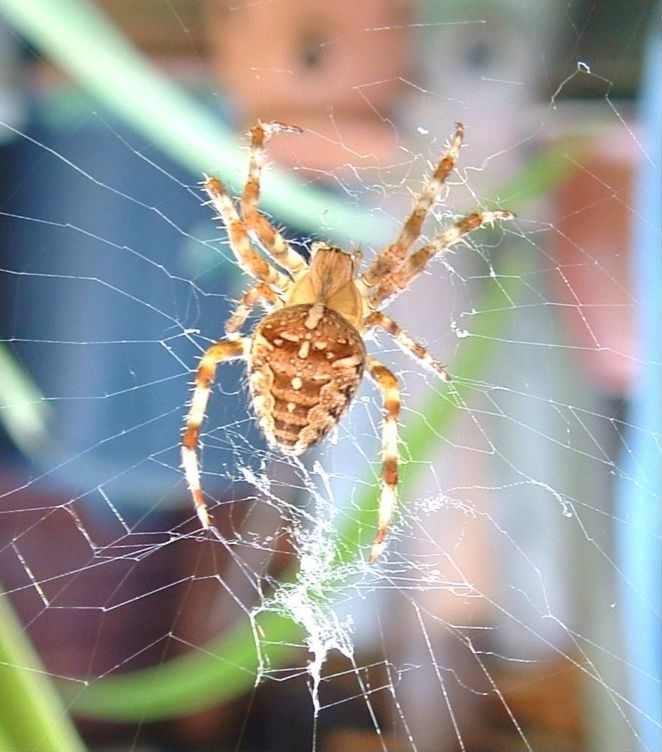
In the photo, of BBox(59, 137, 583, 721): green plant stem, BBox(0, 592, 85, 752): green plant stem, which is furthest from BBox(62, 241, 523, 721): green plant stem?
BBox(0, 592, 85, 752): green plant stem

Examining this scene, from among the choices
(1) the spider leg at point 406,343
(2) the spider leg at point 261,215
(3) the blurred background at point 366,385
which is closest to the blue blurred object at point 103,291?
(3) the blurred background at point 366,385

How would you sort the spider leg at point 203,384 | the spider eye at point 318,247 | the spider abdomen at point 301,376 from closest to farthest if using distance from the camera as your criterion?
the spider abdomen at point 301,376 → the spider leg at point 203,384 → the spider eye at point 318,247

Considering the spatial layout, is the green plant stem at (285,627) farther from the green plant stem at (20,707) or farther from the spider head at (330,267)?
the green plant stem at (20,707)

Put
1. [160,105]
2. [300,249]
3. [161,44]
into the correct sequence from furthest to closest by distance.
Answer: [161,44]
[160,105]
[300,249]

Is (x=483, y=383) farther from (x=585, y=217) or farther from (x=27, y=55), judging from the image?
(x=27, y=55)

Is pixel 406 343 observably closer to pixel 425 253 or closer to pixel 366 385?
pixel 425 253

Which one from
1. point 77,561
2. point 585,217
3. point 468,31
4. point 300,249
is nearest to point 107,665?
point 77,561

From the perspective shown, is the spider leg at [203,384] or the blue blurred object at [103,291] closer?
the spider leg at [203,384]
